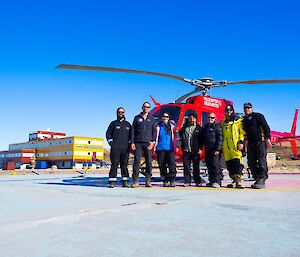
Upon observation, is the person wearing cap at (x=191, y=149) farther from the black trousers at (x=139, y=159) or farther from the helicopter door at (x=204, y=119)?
the helicopter door at (x=204, y=119)

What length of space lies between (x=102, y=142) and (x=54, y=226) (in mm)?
52796

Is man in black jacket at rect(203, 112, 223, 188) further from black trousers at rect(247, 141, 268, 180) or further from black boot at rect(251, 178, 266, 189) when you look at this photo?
black boot at rect(251, 178, 266, 189)

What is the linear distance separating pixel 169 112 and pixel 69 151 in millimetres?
44041

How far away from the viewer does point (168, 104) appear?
8.84 meters

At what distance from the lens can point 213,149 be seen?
23.0 feet

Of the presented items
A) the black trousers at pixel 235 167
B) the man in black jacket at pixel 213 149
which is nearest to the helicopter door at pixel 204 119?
the man in black jacket at pixel 213 149

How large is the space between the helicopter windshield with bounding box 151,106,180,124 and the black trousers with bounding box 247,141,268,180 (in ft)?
8.00

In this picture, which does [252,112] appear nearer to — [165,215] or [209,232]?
[165,215]

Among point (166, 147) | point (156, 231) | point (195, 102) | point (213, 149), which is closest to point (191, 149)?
point (213, 149)

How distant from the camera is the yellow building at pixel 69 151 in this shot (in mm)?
49875

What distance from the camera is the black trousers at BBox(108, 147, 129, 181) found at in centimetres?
666

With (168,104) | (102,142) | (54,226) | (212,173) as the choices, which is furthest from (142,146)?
(102,142)

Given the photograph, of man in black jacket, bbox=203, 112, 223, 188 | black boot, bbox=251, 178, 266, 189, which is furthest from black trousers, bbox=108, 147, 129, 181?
black boot, bbox=251, 178, 266, 189
